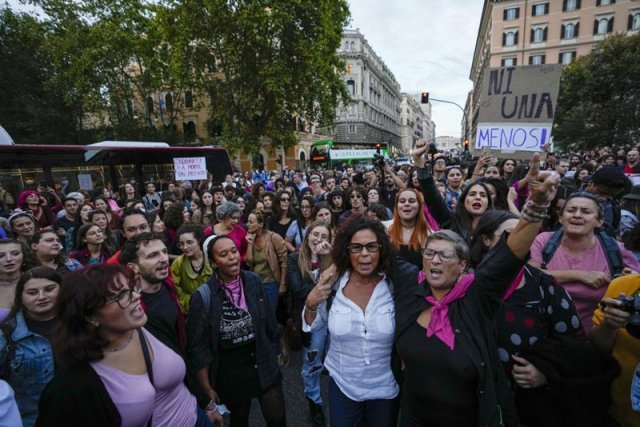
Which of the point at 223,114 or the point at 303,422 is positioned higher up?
the point at 223,114

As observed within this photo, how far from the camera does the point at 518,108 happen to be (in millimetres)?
3799

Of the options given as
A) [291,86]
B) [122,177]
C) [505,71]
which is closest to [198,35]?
[291,86]

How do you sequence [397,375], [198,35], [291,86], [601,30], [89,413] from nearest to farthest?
[89,413], [397,375], [198,35], [291,86], [601,30]

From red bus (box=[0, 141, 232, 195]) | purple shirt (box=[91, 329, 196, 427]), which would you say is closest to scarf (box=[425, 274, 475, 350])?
purple shirt (box=[91, 329, 196, 427])

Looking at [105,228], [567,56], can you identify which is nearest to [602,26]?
[567,56]

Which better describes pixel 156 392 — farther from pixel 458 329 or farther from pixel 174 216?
pixel 174 216

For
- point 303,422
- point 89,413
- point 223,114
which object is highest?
point 223,114

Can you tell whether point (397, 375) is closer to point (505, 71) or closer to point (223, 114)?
point (505, 71)

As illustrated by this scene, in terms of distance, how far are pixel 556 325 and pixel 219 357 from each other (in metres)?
2.28

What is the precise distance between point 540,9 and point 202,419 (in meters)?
58.6

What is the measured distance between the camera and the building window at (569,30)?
42.7m

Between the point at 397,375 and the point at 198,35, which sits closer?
the point at 397,375

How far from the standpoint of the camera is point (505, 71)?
12.2ft

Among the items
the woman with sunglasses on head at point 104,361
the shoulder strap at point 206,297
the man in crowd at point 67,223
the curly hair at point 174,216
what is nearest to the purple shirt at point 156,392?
the woman with sunglasses on head at point 104,361
